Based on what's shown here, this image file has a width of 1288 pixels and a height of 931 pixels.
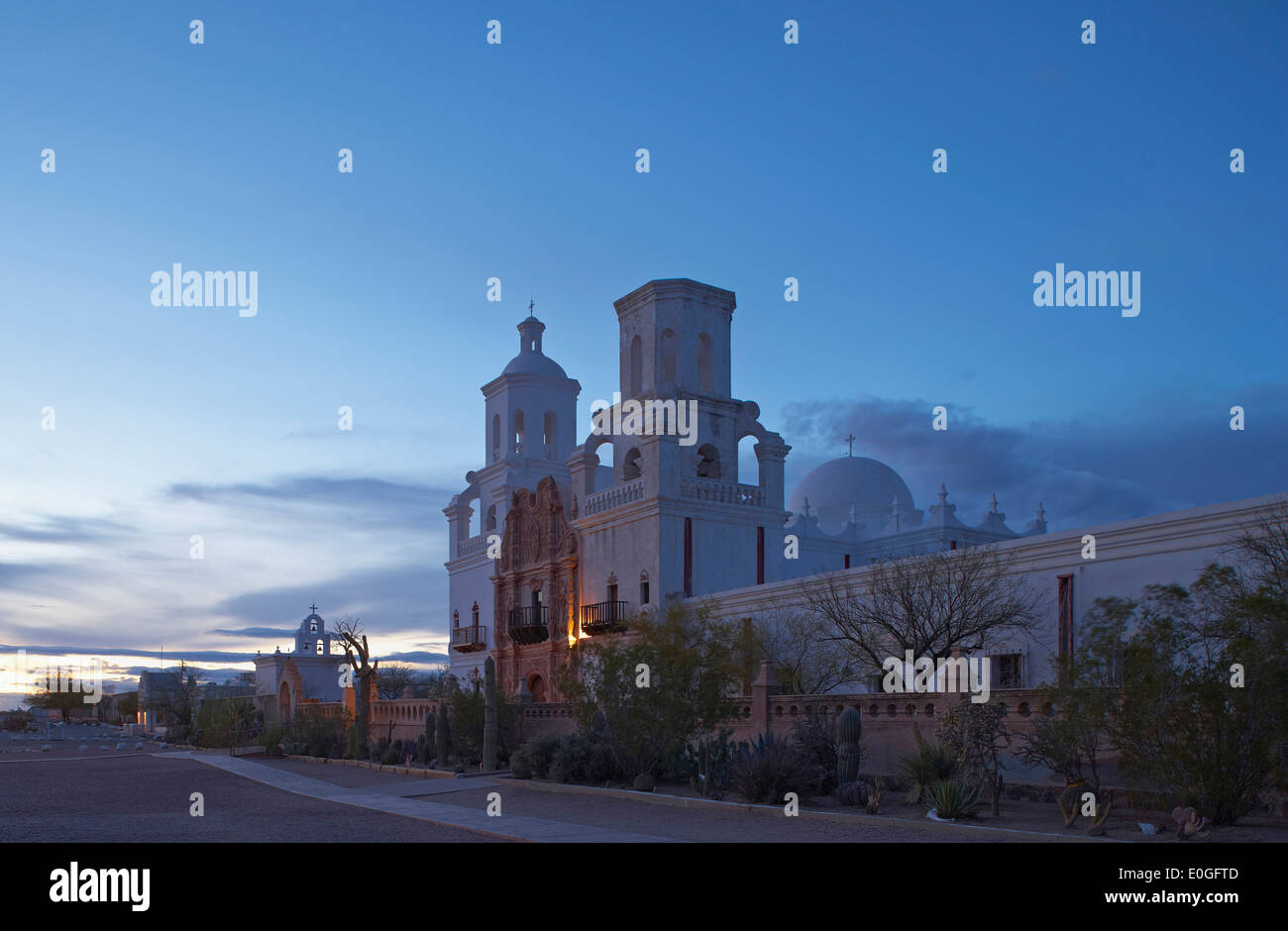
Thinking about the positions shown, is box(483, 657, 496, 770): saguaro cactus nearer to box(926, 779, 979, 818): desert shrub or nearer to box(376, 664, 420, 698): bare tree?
box(926, 779, 979, 818): desert shrub

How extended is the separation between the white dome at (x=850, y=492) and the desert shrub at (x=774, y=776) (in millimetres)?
26246

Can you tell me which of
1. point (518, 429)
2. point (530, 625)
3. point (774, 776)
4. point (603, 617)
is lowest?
point (774, 776)

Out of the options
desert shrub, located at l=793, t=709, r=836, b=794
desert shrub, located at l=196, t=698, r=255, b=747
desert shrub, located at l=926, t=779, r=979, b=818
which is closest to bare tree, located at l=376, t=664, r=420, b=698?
desert shrub, located at l=196, t=698, r=255, b=747

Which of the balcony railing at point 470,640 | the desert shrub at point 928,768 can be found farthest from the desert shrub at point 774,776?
the balcony railing at point 470,640

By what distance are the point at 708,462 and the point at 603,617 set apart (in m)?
7.00

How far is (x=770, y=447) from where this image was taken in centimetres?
3981

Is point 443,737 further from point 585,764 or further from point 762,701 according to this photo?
point 762,701

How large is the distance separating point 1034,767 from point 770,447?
21329 millimetres

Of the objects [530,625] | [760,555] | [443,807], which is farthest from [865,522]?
[443,807]

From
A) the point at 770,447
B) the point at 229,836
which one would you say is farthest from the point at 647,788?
the point at 770,447

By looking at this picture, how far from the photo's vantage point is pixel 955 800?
1568cm

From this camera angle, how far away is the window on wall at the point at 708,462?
4016 centimetres

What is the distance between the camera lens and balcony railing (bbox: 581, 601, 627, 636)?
3719 cm

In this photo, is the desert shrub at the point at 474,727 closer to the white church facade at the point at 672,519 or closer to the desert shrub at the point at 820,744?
the white church facade at the point at 672,519
